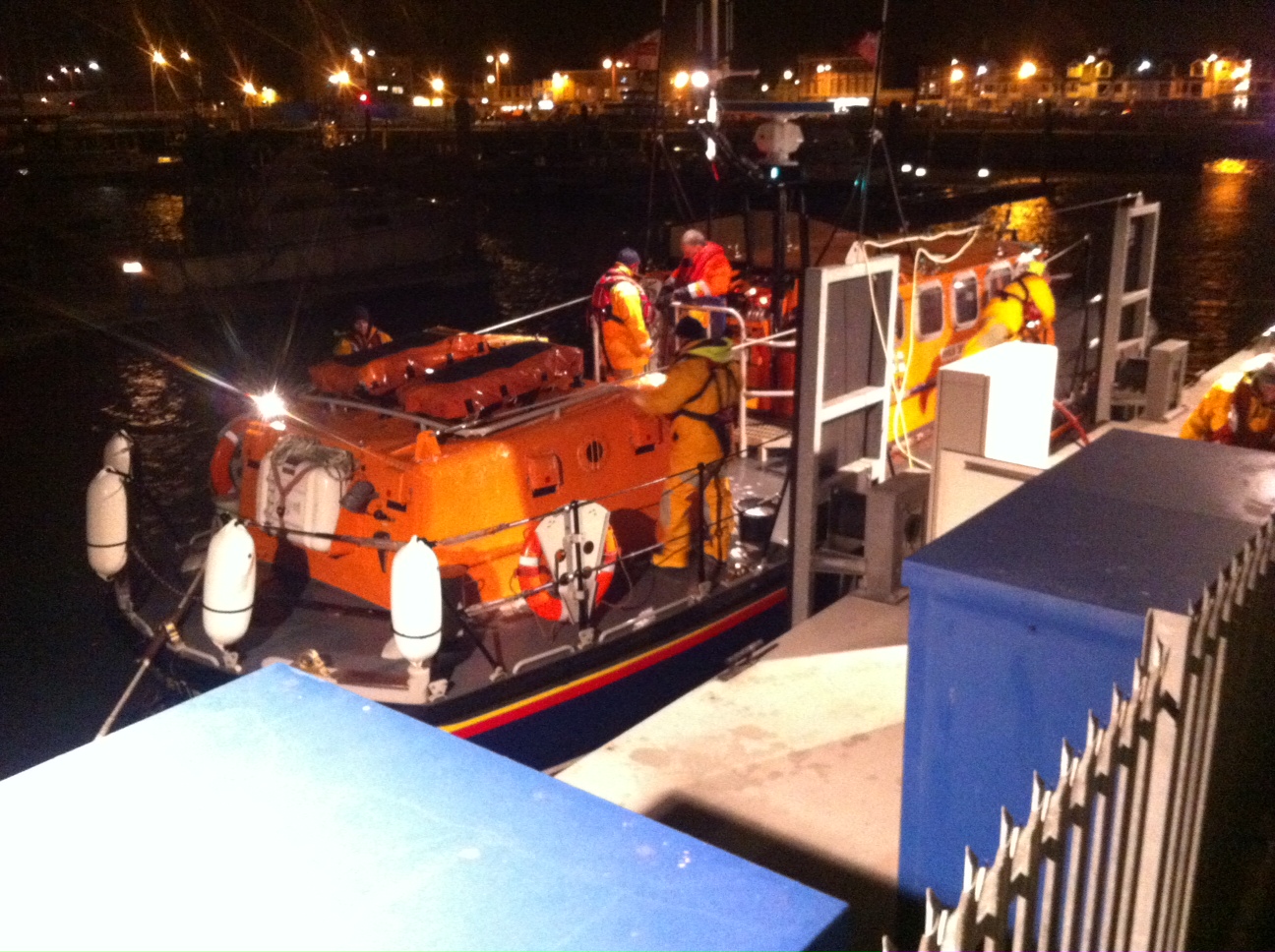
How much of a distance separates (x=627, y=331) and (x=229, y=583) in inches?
170

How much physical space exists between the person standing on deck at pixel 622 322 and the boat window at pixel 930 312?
2217 millimetres

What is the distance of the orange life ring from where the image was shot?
21.5 feet

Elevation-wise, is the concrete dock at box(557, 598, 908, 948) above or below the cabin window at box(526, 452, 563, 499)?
below

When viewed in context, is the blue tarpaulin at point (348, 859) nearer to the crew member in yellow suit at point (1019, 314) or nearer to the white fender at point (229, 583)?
the white fender at point (229, 583)

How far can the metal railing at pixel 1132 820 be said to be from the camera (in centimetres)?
160

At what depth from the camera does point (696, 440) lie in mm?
7270

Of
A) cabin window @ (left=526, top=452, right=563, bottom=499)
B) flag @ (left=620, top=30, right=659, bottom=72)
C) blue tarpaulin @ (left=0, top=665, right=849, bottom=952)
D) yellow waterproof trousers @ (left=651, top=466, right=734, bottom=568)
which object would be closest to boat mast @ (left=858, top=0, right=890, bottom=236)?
yellow waterproof trousers @ (left=651, top=466, right=734, bottom=568)

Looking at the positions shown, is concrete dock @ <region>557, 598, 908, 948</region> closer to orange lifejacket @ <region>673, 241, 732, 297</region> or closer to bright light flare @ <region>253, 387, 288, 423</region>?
bright light flare @ <region>253, 387, 288, 423</region>

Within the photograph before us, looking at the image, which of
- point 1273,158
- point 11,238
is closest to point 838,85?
point 1273,158

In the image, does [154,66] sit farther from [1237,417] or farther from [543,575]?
[1237,417]

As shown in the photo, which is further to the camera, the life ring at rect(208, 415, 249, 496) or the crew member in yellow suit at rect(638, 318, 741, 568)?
the life ring at rect(208, 415, 249, 496)

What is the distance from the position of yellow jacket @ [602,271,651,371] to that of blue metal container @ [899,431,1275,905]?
6.37 metres

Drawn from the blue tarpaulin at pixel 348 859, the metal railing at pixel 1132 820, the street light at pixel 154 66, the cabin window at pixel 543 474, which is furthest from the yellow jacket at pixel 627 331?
the street light at pixel 154 66

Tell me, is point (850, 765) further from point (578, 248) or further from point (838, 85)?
point (838, 85)
